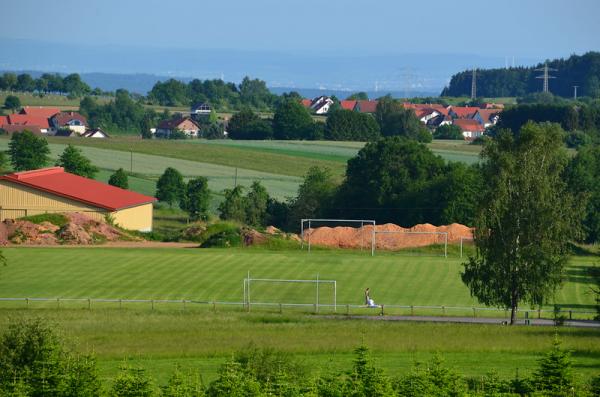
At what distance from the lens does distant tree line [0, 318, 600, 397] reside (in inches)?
1025

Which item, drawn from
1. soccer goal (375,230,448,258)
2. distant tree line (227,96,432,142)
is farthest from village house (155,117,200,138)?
soccer goal (375,230,448,258)

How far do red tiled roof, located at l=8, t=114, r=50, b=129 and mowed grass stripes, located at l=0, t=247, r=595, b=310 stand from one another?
9061cm

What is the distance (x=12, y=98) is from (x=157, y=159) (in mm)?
70734

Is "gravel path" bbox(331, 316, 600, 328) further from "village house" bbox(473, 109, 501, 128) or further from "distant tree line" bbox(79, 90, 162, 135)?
"village house" bbox(473, 109, 501, 128)

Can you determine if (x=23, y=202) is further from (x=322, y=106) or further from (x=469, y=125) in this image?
(x=322, y=106)

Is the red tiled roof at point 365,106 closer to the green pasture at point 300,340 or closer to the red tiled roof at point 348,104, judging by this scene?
the red tiled roof at point 348,104

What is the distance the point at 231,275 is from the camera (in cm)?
4903

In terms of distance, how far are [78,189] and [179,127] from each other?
291 feet

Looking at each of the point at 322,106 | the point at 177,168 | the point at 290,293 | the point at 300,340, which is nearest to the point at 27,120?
the point at 177,168

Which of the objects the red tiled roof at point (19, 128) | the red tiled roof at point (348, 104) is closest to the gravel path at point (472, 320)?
the red tiled roof at point (19, 128)

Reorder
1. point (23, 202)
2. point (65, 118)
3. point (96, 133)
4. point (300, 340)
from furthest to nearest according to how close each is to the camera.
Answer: point (65, 118) → point (96, 133) → point (23, 202) → point (300, 340)

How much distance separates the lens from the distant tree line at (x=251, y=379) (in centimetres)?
2605

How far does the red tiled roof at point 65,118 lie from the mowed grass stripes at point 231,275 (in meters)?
97.5

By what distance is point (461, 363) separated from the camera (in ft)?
107
